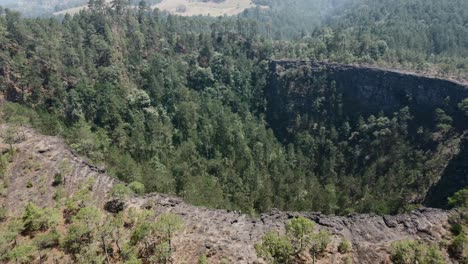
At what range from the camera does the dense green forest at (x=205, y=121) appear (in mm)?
109125

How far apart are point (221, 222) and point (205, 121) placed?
87.4 m

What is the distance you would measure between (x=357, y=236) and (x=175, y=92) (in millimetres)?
110051

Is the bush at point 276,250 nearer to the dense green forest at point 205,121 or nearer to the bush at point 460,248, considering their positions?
the bush at point 460,248

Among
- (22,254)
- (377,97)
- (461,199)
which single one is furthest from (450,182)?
(22,254)

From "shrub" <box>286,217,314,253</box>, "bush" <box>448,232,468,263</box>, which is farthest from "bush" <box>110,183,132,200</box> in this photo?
"bush" <box>448,232,468,263</box>

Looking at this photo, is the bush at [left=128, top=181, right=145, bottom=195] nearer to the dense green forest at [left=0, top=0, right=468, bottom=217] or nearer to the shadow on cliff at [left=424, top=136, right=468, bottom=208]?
Result: the dense green forest at [left=0, top=0, right=468, bottom=217]

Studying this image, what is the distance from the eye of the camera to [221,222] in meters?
59.0

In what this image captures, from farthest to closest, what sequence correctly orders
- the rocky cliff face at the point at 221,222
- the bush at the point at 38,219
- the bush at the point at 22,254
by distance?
the bush at the point at 38,219
the rocky cliff face at the point at 221,222
the bush at the point at 22,254

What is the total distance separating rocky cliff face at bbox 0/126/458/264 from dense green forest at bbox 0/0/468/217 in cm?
2520

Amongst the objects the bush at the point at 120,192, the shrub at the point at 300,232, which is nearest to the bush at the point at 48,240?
the bush at the point at 120,192

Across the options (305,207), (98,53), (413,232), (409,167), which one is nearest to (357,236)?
(413,232)

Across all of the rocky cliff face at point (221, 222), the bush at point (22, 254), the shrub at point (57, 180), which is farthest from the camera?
the shrub at point (57, 180)

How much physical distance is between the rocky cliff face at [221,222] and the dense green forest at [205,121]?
82.7ft

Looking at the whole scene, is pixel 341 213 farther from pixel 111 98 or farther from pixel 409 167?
pixel 111 98
